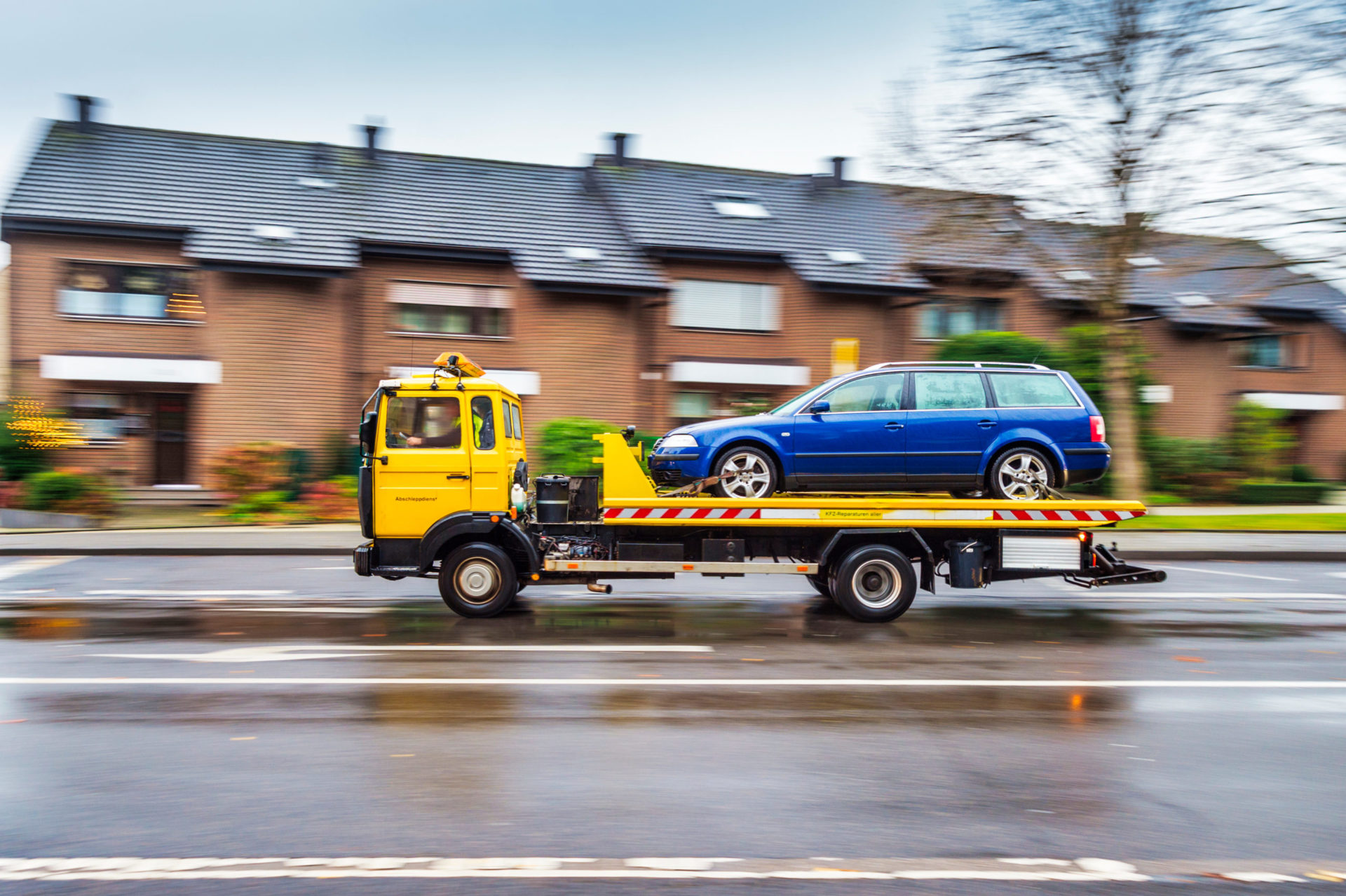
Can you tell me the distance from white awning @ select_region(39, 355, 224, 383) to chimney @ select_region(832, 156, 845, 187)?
17.5 meters

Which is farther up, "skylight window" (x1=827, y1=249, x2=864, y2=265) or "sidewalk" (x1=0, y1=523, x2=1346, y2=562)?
"skylight window" (x1=827, y1=249, x2=864, y2=265)

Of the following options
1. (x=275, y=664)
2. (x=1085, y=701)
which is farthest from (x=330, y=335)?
(x=1085, y=701)

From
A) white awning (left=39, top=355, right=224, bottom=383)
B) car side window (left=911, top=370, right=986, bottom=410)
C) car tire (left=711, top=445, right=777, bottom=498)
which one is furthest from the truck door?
white awning (left=39, top=355, right=224, bottom=383)

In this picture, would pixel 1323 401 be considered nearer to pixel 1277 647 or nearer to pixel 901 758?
pixel 1277 647

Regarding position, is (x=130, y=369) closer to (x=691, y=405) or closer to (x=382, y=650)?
(x=691, y=405)

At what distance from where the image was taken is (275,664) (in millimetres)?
6938

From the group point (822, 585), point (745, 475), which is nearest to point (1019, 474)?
point (822, 585)

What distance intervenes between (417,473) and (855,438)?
4129mm

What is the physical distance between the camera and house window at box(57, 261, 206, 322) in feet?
65.4

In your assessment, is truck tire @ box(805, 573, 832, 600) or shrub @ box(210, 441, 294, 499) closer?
truck tire @ box(805, 573, 832, 600)

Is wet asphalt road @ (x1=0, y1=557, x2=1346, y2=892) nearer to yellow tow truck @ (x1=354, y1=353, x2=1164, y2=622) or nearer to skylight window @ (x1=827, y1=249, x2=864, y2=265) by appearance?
yellow tow truck @ (x1=354, y1=353, x2=1164, y2=622)

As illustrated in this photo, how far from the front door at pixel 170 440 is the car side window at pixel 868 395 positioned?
56.7 ft

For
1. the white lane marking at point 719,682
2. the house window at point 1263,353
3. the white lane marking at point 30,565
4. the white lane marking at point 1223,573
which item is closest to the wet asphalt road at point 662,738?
the white lane marking at point 719,682

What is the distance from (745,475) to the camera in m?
8.84
